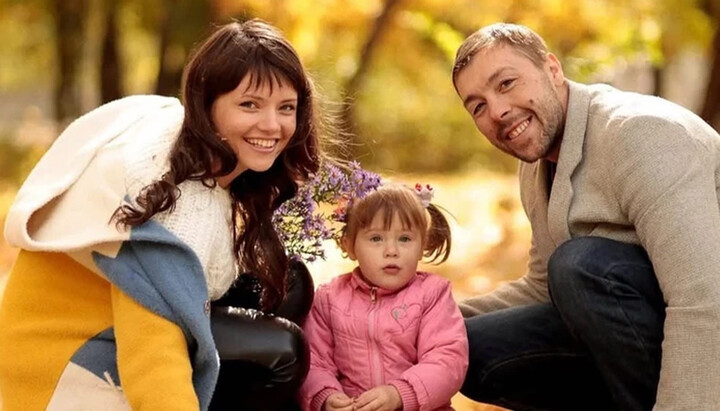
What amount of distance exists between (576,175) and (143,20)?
807 cm

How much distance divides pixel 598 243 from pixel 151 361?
103 centimetres

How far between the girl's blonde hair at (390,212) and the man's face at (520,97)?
0.27m

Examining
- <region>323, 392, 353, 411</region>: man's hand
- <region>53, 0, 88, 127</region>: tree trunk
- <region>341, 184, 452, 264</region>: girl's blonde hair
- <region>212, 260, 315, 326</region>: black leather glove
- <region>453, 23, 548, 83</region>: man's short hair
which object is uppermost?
<region>453, 23, 548, 83</region>: man's short hair

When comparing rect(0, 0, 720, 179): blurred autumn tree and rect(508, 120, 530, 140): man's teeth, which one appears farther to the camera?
rect(0, 0, 720, 179): blurred autumn tree

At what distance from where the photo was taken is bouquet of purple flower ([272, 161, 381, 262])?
291 cm

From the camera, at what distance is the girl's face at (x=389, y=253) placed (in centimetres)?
285

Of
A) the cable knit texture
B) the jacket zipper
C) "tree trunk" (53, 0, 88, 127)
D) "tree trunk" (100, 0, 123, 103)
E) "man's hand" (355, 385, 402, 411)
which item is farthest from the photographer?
"tree trunk" (53, 0, 88, 127)

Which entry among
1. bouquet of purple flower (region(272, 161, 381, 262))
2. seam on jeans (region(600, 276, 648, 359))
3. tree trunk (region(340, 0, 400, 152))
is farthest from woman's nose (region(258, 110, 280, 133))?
tree trunk (region(340, 0, 400, 152))

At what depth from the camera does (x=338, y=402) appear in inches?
107

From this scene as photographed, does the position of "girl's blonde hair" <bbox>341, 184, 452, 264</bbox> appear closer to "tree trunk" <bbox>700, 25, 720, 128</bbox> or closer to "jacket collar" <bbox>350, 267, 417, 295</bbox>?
"jacket collar" <bbox>350, 267, 417, 295</bbox>

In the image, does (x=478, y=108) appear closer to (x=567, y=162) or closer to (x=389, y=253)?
(x=567, y=162)

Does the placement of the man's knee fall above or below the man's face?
below

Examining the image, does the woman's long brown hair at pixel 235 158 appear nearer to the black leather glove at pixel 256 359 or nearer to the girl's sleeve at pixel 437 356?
the black leather glove at pixel 256 359

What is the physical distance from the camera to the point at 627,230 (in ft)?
8.81
